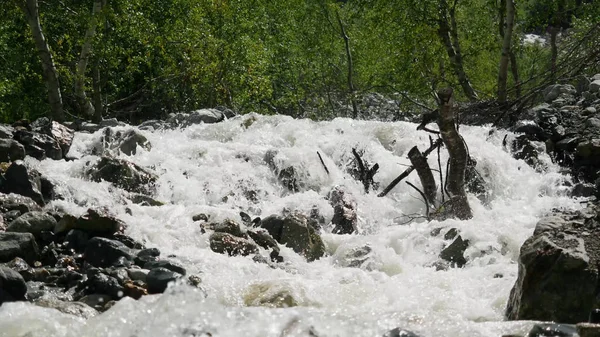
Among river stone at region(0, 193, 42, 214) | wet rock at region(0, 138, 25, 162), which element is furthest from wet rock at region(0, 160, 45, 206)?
wet rock at region(0, 138, 25, 162)

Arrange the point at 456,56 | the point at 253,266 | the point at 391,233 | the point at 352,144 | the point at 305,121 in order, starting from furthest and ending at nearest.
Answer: the point at 456,56 → the point at 305,121 → the point at 352,144 → the point at 391,233 → the point at 253,266

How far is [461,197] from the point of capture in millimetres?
12102

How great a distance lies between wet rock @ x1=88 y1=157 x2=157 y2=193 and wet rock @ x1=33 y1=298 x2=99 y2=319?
5638 mm

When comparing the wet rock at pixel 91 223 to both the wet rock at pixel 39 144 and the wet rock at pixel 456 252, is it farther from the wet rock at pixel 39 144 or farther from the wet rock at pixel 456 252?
the wet rock at pixel 456 252

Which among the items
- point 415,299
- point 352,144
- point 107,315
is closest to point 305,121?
point 352,144

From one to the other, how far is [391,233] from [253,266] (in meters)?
2.80

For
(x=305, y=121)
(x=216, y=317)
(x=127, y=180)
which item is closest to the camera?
(x=216, y=317)

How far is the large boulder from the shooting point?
6.81m

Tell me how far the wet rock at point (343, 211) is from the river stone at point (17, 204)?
463 centimetres

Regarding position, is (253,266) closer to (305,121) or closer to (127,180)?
(127,180)

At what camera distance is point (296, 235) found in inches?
434

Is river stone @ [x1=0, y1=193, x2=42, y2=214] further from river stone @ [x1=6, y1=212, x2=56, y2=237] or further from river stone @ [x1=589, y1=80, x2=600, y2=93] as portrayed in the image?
river stone @ [x1=589, y1=80, x2=600, y2=93]

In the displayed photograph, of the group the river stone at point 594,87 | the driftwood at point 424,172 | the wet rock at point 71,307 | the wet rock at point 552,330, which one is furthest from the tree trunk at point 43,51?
the wet rock at point 552,330

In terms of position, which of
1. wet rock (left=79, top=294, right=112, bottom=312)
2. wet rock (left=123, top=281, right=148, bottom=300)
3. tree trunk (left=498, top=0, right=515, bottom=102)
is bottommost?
wet rock (left=79, top=294, right=112, bottom=312)
